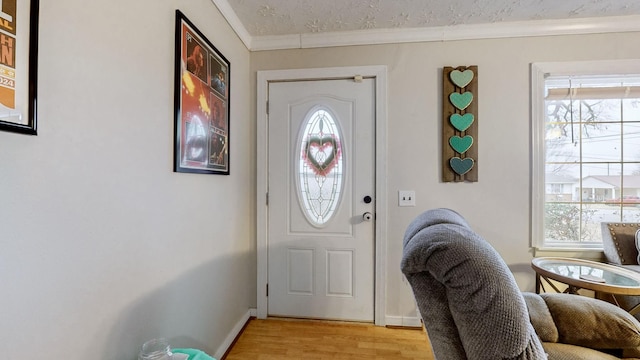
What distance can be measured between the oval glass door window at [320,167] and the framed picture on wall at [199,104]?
66cm

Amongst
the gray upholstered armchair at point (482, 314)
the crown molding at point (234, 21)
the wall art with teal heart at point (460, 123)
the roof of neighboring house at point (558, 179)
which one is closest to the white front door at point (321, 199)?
the crown molding at point (234, 21)

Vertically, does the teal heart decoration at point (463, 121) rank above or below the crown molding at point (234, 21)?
below

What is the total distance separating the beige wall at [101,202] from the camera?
0.73 meters

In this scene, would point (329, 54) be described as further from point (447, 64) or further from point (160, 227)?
point (160, 227)

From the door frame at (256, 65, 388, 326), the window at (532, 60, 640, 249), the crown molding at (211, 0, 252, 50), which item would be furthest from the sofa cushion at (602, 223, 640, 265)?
the crown molding at (211, 0, 252, 50)

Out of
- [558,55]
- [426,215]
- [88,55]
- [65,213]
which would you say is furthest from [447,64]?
[65,213]

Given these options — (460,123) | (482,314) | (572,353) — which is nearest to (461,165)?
(460,123)

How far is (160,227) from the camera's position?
1234 mm

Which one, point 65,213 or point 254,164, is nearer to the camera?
point 65,213

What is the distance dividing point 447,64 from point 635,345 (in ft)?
6.24

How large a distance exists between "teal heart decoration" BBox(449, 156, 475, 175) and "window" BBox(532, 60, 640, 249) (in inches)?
18.8

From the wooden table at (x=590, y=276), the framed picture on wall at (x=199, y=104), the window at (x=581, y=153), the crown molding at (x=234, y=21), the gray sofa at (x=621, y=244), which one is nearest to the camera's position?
the framed picture on wall at (x=199, y=104)

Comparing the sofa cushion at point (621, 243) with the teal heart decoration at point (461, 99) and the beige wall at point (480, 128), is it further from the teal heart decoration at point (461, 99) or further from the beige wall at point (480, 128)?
the teal heart decoration at point (461, 99)

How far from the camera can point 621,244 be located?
1.92 m
